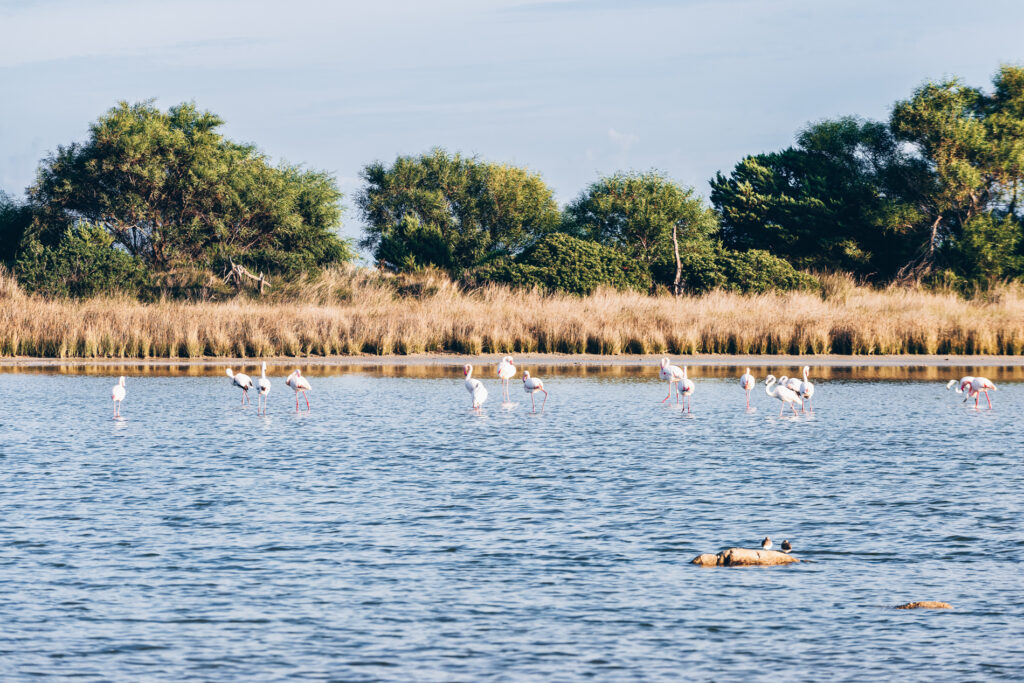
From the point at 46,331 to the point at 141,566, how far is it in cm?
2635

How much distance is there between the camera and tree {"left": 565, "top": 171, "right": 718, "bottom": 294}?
5069 cm

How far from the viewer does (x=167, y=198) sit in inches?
1959

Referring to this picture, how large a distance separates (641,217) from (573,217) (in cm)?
357

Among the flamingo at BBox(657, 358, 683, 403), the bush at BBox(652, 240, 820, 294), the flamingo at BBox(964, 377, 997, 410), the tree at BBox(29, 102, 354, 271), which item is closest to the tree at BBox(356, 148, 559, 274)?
the tree at BBox(29, 102, 354, 271)

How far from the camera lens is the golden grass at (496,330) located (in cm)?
3381

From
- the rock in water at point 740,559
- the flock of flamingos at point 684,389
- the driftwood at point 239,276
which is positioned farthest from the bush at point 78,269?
the rock in water at point 740,559

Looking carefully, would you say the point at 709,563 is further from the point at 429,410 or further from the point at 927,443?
the point at 429,410

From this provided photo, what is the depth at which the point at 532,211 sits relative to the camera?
5409 cm

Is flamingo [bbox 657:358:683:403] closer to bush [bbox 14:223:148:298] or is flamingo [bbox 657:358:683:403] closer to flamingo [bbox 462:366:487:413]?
flamingo [bbox 462:366:487:413]

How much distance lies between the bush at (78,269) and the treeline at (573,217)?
8cm

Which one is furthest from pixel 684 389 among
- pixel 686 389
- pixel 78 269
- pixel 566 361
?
pixel 78 269

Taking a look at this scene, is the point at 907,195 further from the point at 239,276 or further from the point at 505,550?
the point at 505,550

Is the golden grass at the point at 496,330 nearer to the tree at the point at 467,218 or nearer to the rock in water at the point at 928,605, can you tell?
the tree at the point at 467,218

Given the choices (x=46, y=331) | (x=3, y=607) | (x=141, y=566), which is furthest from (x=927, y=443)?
(x=46, y=331)
